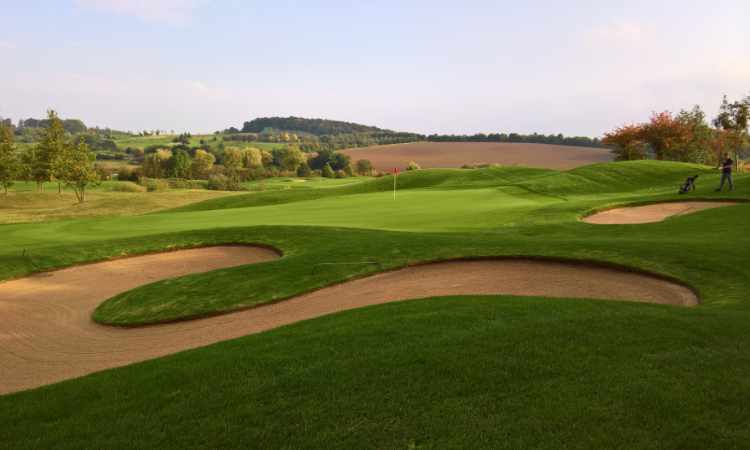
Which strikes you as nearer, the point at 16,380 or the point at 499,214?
the point at 16,380

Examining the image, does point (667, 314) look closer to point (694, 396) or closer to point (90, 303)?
point (694, 396)

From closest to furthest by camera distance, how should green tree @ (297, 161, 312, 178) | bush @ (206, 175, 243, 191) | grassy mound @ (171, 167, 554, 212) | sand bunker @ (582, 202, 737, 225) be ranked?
sand bunker @ (582, 202, 737, 225), grassy mound @ (171, 167, 554, 212), bush @ (206, 175, 243, 191), green tree @ (297, 161, 312, 178)

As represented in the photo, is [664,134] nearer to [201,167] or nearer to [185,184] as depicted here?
[185,184]

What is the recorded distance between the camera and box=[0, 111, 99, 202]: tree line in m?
58.3

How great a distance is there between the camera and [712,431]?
15.3 feet

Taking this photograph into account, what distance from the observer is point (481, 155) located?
313 ft

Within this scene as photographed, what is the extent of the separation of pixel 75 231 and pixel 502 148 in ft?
291

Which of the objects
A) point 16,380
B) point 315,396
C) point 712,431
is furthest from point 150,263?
point 712,431

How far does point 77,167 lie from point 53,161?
276 cm

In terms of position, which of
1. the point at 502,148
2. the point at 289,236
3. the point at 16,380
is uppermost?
the point at 502,148

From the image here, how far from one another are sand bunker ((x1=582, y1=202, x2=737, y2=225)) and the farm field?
175 feet

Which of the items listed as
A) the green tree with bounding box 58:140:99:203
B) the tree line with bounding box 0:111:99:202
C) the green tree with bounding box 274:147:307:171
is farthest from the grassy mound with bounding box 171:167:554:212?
the green tree with bounding box 274:147:307:171

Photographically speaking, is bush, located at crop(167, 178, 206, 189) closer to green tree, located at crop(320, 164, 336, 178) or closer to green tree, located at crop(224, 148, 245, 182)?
green tree, located at crop(224, 148, 245, 182)

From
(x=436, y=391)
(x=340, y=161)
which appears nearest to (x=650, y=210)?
(x=436, y=391)
